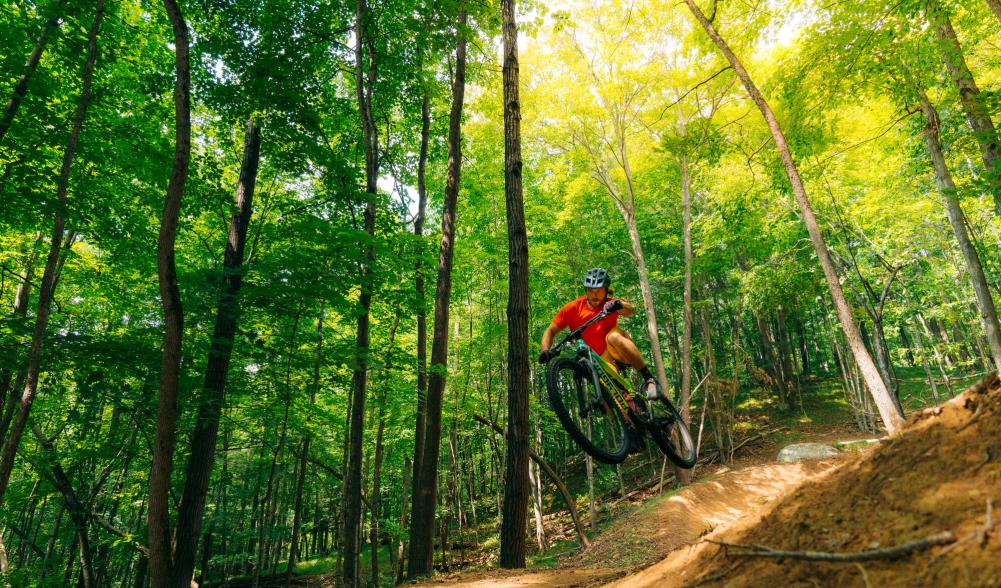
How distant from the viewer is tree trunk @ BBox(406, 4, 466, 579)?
8.09 m

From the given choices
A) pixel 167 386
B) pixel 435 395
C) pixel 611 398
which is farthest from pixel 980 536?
pixel 435 395

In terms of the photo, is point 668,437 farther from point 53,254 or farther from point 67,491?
point 67,491

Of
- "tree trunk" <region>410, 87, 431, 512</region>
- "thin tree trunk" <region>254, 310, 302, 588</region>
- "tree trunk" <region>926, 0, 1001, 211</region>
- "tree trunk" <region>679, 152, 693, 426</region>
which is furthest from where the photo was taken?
"tree trunk" <region>679, 152, 693, 426</region>

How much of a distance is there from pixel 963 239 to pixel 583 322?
888 cm

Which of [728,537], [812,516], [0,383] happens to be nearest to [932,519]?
[812,516]

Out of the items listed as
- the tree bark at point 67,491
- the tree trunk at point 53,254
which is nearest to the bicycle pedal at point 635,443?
the tree trunk at point 53,254

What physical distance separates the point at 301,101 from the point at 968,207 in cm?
1916

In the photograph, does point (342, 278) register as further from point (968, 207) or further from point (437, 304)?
point (968, 207)

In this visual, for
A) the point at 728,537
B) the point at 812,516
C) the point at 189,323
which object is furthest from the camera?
the point at 189,323

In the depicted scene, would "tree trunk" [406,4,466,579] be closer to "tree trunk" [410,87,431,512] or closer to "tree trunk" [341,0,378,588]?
"tree trunk" [410,87,431,512]

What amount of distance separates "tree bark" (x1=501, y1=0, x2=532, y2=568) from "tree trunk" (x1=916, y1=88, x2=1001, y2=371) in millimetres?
7705

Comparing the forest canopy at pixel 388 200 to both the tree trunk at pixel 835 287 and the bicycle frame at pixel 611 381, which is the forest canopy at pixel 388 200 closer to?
the tree trunk at pixel 835 287

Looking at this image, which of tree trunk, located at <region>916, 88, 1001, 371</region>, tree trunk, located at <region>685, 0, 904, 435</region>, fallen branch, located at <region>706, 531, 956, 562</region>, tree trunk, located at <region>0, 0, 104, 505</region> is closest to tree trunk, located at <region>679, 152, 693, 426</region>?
tree trunk, located at <region>685, 0, 904, 435</region>

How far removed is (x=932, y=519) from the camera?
1557mm
